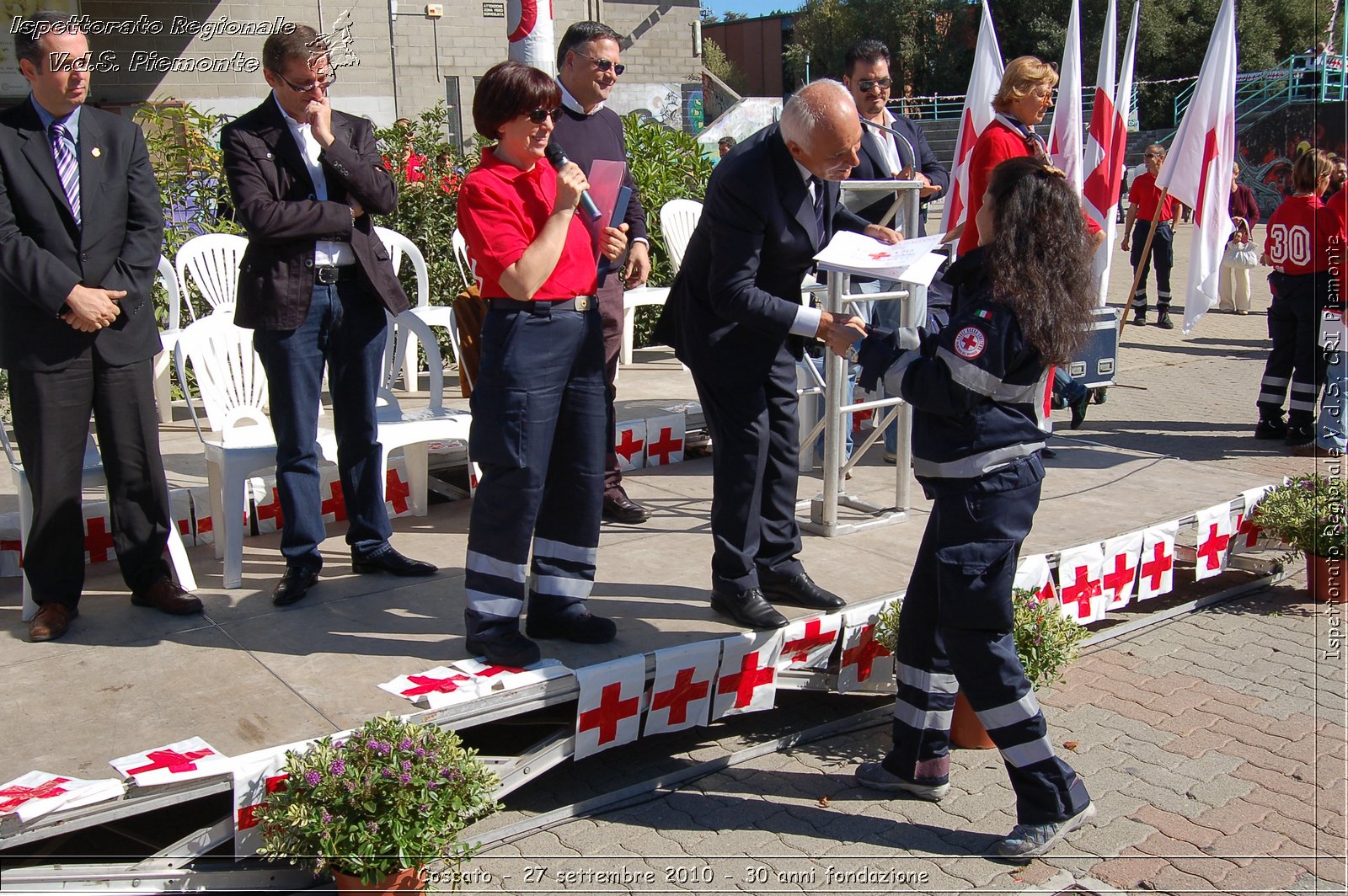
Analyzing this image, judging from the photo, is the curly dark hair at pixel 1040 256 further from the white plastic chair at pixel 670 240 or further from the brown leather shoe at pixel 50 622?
the white plastic chair at pixel 670 240

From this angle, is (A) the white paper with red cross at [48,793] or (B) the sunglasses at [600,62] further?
(B) the sunglasses at [600,62]

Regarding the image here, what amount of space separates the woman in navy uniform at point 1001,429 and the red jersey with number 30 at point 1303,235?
5268 mm

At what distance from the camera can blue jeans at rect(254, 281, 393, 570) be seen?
14.3ft

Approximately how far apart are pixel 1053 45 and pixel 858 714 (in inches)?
1543

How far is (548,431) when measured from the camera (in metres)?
3.72

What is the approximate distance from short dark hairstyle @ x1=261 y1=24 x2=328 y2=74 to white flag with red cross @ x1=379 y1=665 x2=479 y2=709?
7.09 ft

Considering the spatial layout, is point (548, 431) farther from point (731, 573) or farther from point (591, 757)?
point (591, 757)

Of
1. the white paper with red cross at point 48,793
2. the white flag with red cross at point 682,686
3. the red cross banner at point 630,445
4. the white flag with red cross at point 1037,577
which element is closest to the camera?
the white paper with red cross at point 48,793

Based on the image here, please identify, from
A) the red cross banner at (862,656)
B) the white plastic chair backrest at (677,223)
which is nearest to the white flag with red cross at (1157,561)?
the red cross banner at (862,656)

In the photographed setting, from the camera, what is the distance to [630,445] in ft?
21.2

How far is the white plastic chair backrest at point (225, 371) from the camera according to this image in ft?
16.8

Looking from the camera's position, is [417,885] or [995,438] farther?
[995,438]

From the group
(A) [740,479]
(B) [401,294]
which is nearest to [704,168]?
(B) [401,294]

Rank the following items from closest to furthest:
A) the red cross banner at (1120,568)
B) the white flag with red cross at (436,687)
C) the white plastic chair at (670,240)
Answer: the white flag with red cross at (436,687) < the red cross banner at (1120,568) < the white plastic chair at (670,240)
